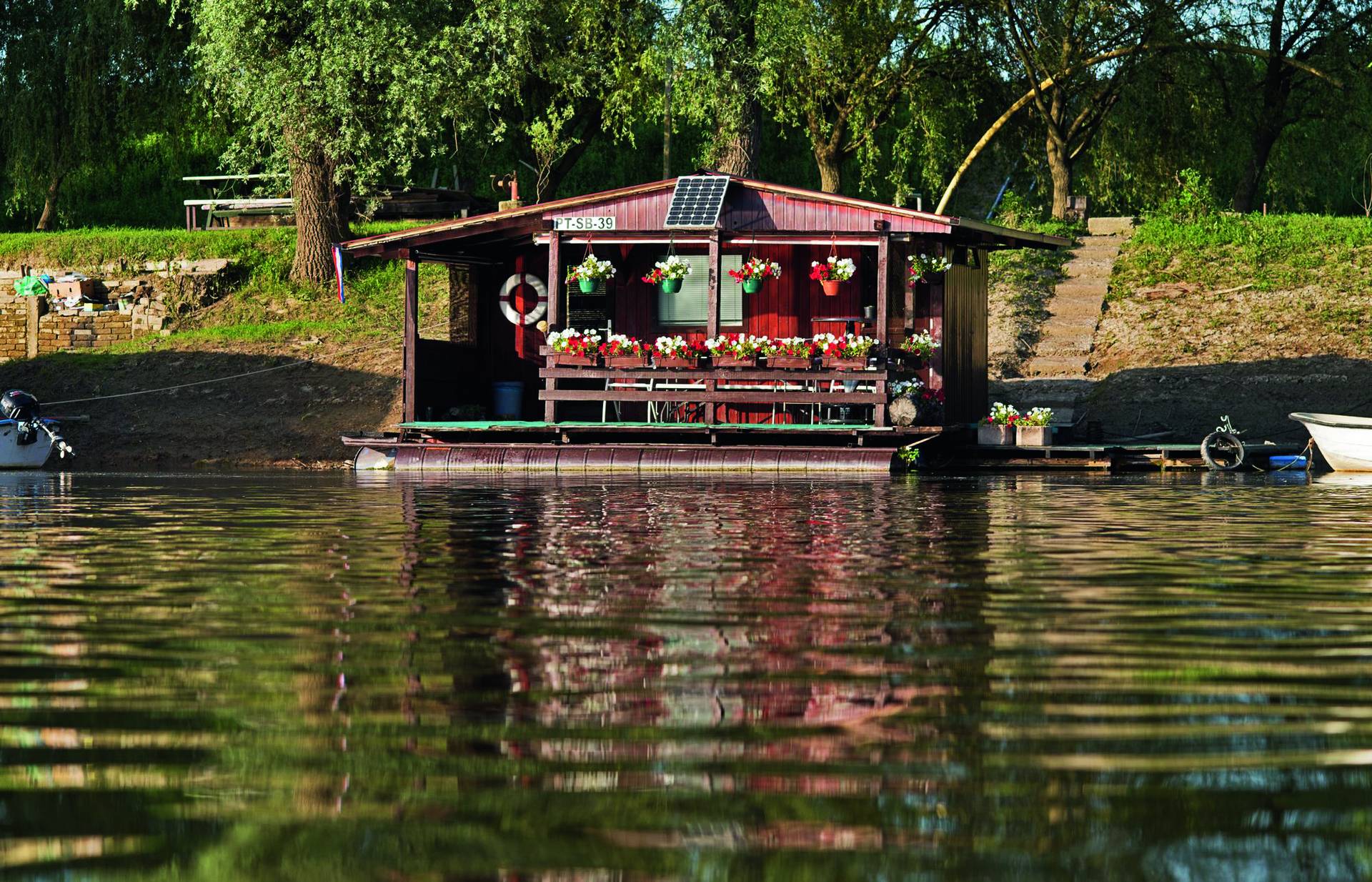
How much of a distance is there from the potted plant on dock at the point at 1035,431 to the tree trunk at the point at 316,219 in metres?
17.3

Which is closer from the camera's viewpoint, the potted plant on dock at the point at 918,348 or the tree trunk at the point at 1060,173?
the potted plant on dock at the point at 918,348

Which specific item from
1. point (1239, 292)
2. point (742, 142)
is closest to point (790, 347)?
point (742, 142)

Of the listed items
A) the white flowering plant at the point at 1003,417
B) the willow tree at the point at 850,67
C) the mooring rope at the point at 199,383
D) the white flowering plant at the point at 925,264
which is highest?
the willow tree at the point at 850,67

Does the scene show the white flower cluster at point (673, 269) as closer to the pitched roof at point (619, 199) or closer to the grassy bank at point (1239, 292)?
the pitched roof at point (619, 199)

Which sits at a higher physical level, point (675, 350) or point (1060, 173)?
point (1060, 173)

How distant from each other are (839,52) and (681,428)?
14.5m

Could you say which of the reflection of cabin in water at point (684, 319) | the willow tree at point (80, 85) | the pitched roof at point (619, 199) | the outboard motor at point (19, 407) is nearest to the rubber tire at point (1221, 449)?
the reflection of cabin in water at point (684, 319)

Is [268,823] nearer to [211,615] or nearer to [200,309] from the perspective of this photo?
[211,615]

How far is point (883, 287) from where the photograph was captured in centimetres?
2311

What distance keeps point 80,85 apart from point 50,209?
563cm

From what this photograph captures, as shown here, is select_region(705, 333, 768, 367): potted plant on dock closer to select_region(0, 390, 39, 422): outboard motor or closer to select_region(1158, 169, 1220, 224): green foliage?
select_region(0, 390, 39, 422): outboard motor

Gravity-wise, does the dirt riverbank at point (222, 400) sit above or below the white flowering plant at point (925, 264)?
below

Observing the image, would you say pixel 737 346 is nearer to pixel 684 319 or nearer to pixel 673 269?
pixel 673 269

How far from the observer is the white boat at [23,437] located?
26438mm
